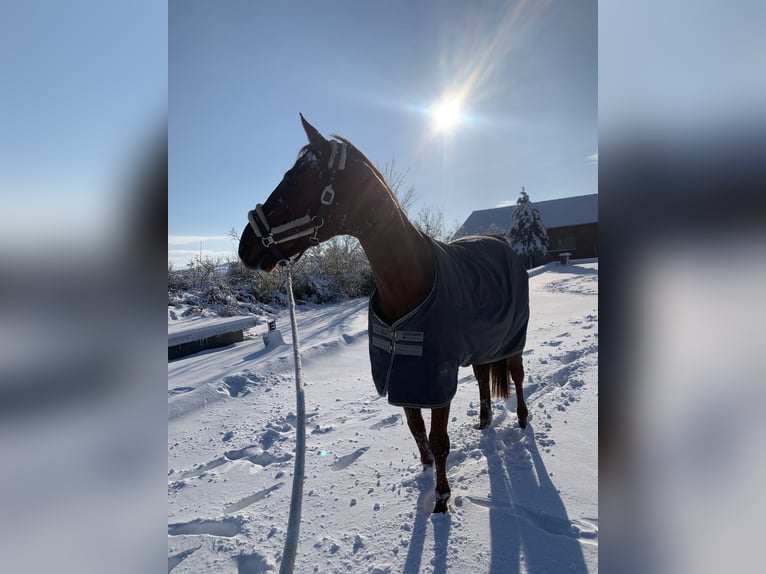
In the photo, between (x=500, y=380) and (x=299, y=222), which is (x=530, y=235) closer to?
(x=500, y=380)

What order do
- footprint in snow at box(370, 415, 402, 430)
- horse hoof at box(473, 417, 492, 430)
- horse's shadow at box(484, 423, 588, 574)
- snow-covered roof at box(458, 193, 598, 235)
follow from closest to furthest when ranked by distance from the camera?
horse's shadow at box(484, 423, 588, 574)
horse hoof at box(473, 417, 492, 430)
footprint in snow at box(370, 415, 402, 430)
snow-covered roof at box(458, 193, 598, 235)

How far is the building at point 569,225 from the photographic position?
2688 cm

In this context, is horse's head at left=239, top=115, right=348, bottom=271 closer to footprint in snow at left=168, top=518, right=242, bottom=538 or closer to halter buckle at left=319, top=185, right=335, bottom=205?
halter buckle at left=319, top=185, right=335, bottom=205

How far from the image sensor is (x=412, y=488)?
7.19 ft

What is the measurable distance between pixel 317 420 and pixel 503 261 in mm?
2174

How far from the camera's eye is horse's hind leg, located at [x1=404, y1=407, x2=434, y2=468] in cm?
227

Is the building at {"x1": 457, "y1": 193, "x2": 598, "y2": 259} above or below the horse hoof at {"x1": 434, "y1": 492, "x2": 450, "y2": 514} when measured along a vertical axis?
above

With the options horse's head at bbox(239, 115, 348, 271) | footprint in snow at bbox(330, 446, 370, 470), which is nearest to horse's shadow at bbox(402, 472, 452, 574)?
footprint in snow at bbox(330, 446, 370, 470)

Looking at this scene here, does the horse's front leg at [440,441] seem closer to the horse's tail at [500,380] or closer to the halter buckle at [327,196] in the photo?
the horse's tail at [500,380]

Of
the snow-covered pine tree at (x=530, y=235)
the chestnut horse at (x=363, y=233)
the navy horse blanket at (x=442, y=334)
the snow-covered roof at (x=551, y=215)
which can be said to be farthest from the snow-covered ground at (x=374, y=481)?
the snow-covered roof at (x=551, y=215)

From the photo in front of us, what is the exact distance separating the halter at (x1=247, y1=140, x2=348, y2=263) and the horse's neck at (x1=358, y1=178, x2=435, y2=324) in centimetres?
23

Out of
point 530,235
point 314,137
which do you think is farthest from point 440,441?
point 530,235
